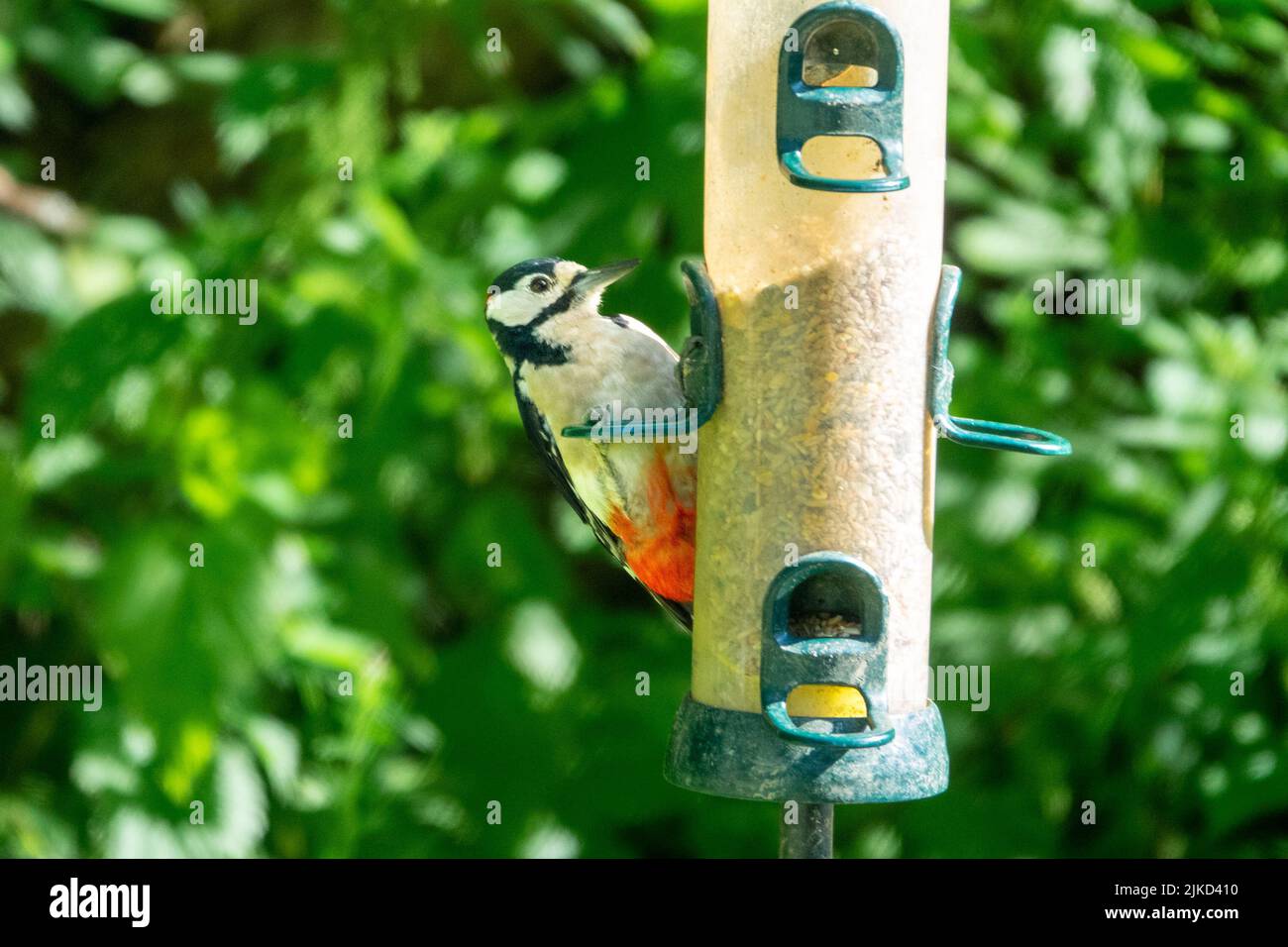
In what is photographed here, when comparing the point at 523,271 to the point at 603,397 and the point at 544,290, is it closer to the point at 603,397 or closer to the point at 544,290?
the point at 544,290

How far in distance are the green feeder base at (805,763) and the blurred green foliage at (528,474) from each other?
145cm

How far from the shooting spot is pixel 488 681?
461cm

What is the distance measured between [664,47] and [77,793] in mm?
2825

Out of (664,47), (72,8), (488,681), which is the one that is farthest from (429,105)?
(488,681)

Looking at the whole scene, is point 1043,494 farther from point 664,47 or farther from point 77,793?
point 77,793

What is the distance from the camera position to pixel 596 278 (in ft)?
11.9

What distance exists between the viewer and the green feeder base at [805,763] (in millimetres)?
2705

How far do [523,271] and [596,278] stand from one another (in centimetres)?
19

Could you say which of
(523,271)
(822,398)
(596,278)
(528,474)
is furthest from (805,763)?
(528,474)

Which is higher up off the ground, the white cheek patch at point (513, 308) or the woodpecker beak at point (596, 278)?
the woodpecker beak at point (596, 278)

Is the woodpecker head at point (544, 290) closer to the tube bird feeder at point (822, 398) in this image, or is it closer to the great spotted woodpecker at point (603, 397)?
the great spotted woodpecker at point (603, 397)

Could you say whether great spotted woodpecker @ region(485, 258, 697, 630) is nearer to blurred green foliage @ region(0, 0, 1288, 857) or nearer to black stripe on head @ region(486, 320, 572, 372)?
black stripe on head @ region(486, 320, 572, 372)

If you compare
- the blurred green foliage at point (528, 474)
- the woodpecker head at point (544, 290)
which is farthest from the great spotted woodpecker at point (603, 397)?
the blurred green foliage at point (528, 474)

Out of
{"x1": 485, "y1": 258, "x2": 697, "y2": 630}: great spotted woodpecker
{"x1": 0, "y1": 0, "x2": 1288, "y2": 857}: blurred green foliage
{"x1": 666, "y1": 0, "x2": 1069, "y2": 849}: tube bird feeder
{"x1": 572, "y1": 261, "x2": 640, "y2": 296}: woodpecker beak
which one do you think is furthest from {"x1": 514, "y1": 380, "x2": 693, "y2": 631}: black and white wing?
{"x1": 666, "y1": 0, "x2": 1069, "y2": 849}: tube bird feeder
